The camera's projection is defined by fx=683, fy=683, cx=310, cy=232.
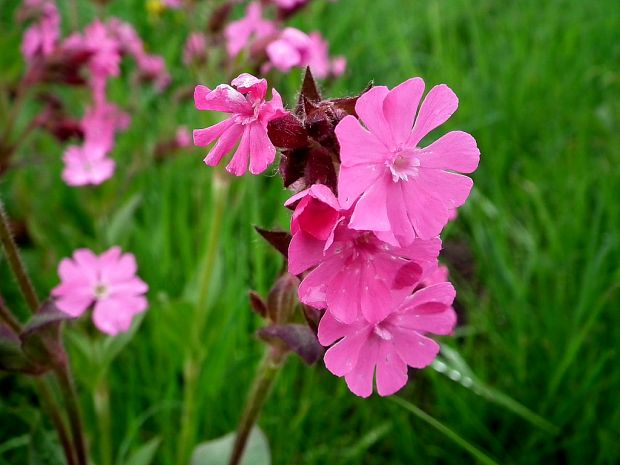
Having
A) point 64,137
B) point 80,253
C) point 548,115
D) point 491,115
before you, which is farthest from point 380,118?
point 548,115

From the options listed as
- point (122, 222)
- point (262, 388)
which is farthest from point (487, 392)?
point (122, 222)

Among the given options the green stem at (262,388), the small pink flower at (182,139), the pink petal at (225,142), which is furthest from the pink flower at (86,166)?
the pink petal at (225,142)

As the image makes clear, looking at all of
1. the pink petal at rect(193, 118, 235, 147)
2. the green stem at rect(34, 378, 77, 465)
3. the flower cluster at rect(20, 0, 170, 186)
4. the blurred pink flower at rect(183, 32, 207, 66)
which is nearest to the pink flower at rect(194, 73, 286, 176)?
the pink petal at rect(193, 118, 235, 147)

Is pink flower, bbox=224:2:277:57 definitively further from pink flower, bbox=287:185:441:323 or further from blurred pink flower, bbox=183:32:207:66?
pink flower, bbox=287:185:441:323

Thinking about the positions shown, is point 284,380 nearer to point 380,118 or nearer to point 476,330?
point 476,330

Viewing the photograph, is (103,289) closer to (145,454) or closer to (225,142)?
(145,454)
